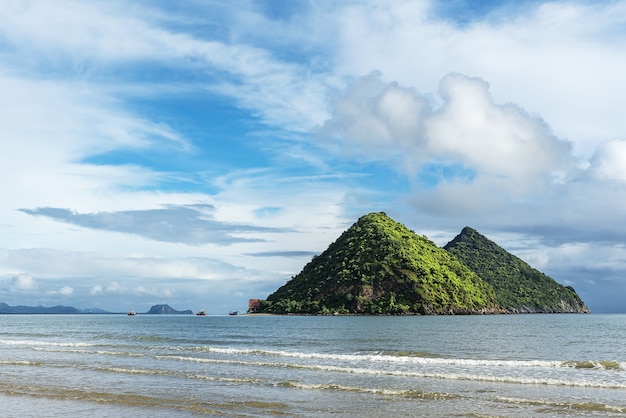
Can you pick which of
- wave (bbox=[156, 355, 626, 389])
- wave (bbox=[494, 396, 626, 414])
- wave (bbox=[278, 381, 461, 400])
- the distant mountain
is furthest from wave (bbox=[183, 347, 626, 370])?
the distant mountain

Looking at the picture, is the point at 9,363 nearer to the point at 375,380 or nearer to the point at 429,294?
the point at 375,380

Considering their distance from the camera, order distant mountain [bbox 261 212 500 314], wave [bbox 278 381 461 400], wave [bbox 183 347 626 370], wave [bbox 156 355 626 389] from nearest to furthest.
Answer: wave [bbox 278 381 461 400] → wave [bbox 156 355 626 389] → wave [bbox 183 347 626 370] → distant mountain [bbox 261 212 500 314]

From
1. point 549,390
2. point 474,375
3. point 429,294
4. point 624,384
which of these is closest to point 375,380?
point 474,375

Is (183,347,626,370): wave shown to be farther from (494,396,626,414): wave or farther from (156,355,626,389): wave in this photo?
(494,396,626,414): wave

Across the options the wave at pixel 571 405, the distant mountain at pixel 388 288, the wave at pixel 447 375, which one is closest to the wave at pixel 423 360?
the wave at pixel 447 375

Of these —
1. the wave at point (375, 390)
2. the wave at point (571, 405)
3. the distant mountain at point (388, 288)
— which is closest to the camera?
the wave at point (571, 405)

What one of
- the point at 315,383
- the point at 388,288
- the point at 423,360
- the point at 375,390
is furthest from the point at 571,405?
the point at 388,288

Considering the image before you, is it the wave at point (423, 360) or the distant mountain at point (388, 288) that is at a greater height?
the distant mountain at point (388, 288)

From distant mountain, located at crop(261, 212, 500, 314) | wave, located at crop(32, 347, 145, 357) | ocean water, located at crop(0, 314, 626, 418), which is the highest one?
distant mountain, located at crop(261, 212, 500, 314)

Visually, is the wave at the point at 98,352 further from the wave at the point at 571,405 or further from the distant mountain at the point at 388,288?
the distant mountain at the point at 388,288

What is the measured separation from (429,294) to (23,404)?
524 feet

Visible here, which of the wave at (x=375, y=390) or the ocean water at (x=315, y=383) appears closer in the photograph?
the ocean water at (x=315, y=383)

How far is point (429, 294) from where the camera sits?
174 m

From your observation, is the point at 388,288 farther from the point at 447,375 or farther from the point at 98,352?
the point at 447,375
